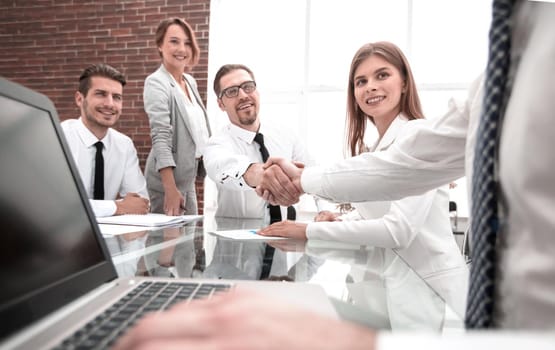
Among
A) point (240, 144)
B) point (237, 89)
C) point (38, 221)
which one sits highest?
point (237, 89)

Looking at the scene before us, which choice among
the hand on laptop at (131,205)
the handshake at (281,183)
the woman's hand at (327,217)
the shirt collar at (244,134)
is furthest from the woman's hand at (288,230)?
the shirt collar at (244,134)

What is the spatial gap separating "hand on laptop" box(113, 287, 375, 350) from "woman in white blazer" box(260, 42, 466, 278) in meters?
1.00

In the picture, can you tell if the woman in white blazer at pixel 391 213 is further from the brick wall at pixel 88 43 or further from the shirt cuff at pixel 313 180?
the brick wall at pixel 88 43

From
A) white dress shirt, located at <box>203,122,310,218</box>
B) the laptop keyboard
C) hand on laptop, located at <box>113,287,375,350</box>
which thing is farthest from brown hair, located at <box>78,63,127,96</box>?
hand on laptop, located at <box>113,287,375,350</box>

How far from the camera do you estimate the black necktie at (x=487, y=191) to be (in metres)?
0.54

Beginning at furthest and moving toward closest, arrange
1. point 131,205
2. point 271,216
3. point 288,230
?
point 271,216 < point 131,205 < point 288,230

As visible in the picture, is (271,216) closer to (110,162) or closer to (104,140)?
(110,162)

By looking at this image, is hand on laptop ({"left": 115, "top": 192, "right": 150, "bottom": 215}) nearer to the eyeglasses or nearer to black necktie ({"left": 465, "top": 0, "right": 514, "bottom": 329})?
the eyeglasses

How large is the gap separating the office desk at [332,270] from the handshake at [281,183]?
37 centimetres

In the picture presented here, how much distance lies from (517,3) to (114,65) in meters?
4.79

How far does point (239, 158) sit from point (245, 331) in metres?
1.92

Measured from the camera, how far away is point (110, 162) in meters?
2.67

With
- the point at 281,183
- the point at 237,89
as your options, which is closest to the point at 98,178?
the point at 237,89

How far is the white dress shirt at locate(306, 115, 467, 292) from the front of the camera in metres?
1.30
